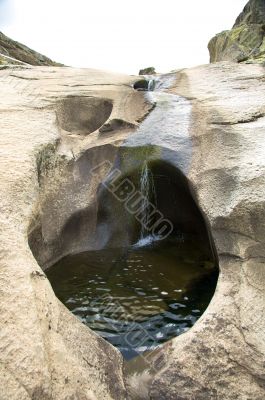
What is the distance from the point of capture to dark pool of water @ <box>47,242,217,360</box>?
6.16 metres

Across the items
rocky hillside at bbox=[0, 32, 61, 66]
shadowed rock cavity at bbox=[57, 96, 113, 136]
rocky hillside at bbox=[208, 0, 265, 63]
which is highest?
rocky hillside at bbox=[208, 0, 265, 63]

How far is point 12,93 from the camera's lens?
987cm

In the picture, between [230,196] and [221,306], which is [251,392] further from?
[230,196]

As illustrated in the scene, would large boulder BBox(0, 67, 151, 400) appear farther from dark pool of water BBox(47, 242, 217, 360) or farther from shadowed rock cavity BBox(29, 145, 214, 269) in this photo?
dark pool of water BBox(47, 242, 217, 360)

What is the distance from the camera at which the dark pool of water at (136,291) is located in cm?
616

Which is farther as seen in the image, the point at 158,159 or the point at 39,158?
the point at 158,159

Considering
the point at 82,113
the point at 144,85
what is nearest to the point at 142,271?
the point at 82,113

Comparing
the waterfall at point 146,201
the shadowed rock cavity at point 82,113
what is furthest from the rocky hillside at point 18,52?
the waterfall at point 146,201

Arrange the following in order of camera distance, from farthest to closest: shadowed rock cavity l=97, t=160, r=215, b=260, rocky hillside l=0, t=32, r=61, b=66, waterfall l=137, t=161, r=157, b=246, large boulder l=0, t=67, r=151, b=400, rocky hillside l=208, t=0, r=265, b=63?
1. rocky hillside l=0, t=32, r=61, b=66
2. rocky hillside l=208, t=0, r=265, b=63
3. waterfall l=137, t=161, r=157, b=246
4. shadowed rock cavity l=97, t=160, r=215, b=260
5. large boulder l=0, t=67, r=151, b=400

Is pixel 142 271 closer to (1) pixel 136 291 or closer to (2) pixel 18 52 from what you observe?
(1) pixel 136 291

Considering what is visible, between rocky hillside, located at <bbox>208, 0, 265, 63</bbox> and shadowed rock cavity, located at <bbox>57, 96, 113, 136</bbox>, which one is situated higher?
rocky hillside, located at <bbox>208, 0, 265, 63</bbox>

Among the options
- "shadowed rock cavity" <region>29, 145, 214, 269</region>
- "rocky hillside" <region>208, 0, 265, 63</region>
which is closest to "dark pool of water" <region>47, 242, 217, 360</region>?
"shadowed rock cavity" <region>29, 145, 214, 269</region>

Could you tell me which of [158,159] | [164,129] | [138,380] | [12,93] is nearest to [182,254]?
[158,159]

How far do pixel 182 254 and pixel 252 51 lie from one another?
16.7m
